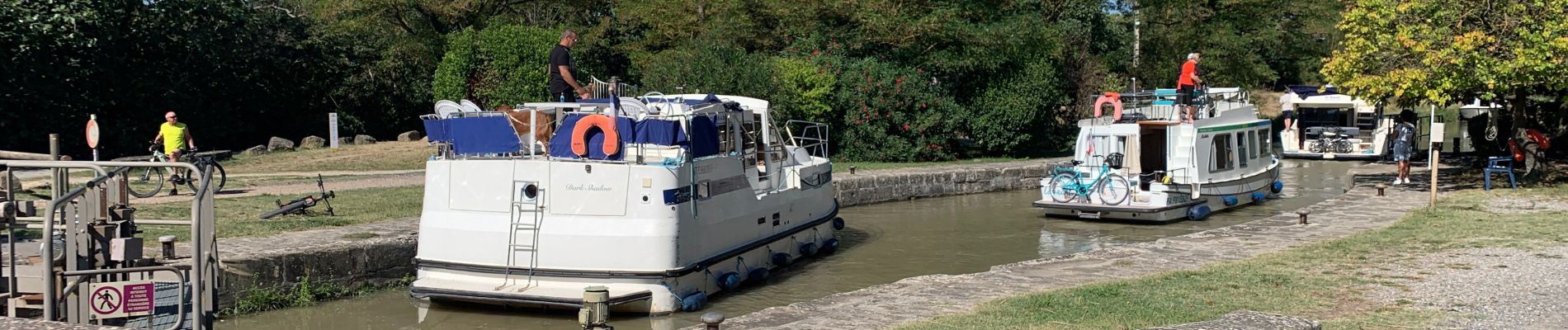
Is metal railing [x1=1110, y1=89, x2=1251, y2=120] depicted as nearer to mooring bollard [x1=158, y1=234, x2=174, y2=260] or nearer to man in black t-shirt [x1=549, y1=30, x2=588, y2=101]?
man in black t-shirt [x1=549, y1=30, x2=588, y2=101]

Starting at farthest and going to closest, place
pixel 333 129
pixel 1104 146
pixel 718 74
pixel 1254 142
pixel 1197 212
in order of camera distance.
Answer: pixel 333 129 < pixel 718 74 < pixel 1254 142 < pixel 1104 146 < pixel 1197 212

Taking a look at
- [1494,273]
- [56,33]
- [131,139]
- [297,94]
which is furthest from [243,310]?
[297,94]

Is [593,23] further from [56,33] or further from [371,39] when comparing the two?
[56,33]

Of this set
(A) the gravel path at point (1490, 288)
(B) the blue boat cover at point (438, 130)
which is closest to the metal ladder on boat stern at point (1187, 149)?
(A) the gravel path at point (1490, 288)

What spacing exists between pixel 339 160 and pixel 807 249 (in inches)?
614

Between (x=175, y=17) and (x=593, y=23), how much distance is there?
12194 millimetres

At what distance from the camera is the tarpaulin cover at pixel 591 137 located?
40.9ft

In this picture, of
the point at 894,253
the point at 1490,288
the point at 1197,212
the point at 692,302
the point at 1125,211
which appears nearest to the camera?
the point at 1490,288

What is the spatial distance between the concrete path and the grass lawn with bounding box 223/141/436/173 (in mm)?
17566

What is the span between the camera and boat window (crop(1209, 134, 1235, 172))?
21812 millimetres

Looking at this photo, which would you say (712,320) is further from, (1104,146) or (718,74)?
(718,74)

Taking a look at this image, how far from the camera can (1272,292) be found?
10656 mm

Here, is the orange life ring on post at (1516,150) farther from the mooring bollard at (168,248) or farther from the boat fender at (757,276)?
the mooring bollard at (168,248)

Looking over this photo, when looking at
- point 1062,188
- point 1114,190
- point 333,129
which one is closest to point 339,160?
point 333,129
